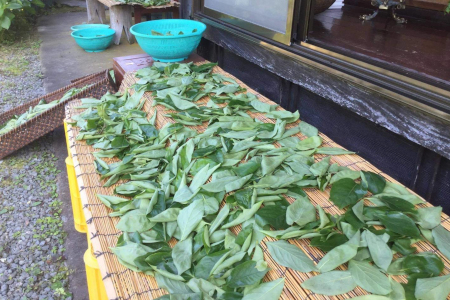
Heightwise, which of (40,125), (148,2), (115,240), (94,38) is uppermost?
(148,2)

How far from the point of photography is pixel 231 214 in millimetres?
1235

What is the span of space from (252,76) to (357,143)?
1055mm

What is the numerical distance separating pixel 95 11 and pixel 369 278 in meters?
7.51

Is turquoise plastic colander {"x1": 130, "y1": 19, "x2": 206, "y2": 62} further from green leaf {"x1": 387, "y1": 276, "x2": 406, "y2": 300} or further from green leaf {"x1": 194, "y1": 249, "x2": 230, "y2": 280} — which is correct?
green leaf {"x1": 387, "y1": 276, "x2": 406, "y2": 300}

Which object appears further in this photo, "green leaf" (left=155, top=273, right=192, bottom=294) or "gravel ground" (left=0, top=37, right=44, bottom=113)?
"gravel ground" (left=0, top=37, right=44, bottom=113)

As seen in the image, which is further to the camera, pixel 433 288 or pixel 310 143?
pixel 310 143

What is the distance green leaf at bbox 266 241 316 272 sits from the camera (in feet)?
3.30

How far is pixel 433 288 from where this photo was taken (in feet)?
2.92

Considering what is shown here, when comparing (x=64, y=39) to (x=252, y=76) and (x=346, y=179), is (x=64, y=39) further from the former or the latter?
(x=346, y=179)

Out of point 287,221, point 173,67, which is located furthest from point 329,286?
point 173,67

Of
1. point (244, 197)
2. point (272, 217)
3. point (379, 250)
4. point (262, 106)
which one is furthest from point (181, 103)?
point (379, 250)

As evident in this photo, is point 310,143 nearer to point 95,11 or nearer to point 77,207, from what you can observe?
point 77,207

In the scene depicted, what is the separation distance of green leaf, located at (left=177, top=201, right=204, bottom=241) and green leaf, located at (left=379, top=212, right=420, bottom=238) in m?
0.56

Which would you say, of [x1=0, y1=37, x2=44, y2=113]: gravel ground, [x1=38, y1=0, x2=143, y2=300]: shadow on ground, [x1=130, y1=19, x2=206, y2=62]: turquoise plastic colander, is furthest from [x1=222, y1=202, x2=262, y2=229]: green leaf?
[x1=0, y1=37, x2=44, y2=113]: gravel ground
